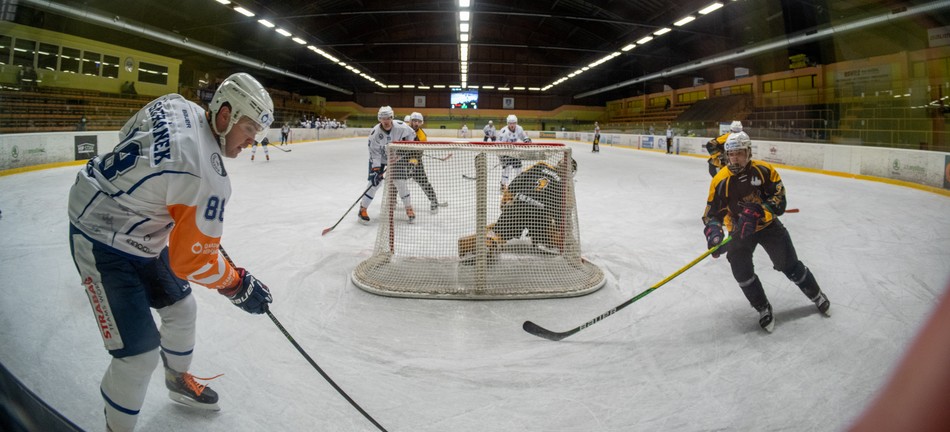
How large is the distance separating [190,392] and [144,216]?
1010mm

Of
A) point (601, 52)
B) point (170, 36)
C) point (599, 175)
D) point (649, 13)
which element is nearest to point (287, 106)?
point (170, 36)

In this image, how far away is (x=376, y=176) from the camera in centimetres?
678

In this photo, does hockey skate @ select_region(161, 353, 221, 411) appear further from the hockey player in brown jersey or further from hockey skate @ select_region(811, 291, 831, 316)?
hockey skate @ select_region(811, 291, 831, 316)

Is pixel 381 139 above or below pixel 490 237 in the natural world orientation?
above

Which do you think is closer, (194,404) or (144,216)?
(144,216)

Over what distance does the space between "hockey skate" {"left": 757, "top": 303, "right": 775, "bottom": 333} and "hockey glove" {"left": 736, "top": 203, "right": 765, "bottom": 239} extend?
0.55 meters

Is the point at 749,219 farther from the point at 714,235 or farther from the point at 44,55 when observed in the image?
the point at 44,55

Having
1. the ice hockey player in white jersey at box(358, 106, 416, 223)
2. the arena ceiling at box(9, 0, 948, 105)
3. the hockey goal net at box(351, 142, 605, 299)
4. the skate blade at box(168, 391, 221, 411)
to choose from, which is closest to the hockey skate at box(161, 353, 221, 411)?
the skate blade at box(168, 391, 221, 411)

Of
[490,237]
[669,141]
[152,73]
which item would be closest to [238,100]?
[490,237]

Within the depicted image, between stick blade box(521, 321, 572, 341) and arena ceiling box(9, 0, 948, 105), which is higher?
arena ceiling box(9, 0, 948, 105)

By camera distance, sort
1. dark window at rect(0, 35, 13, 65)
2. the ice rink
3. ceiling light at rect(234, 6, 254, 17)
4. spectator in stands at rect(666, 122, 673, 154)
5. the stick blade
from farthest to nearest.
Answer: spectator in stands at rect(666, 122, 673, 154), ceiling light at rect(234, 6, 254, 17), the stick blade, the ice rink, dark window at rect(0, 35, 13, 65)

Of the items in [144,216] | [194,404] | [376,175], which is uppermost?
[376,175]

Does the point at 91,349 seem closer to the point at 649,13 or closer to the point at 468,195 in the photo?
the point at 468,195

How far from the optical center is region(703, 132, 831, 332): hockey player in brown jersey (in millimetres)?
3295
